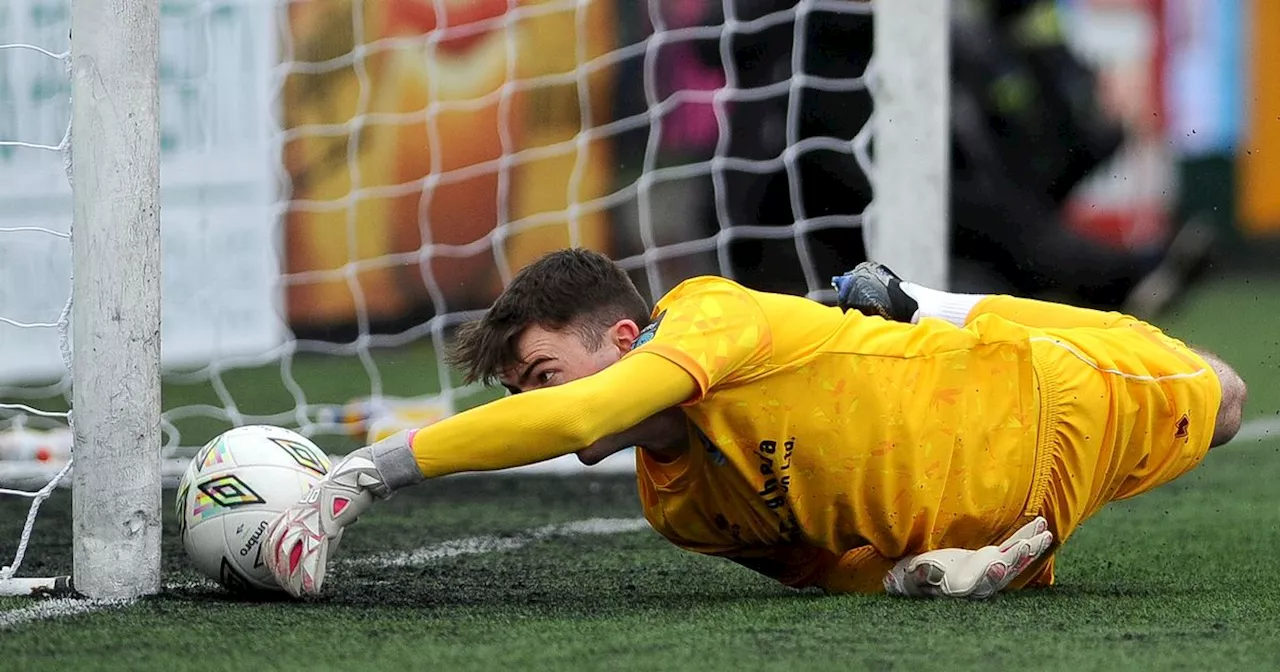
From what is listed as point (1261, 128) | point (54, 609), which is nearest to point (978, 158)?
point (1261, 128)

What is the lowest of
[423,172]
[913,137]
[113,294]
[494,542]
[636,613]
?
[494,542]

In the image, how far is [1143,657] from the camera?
7.14 ft

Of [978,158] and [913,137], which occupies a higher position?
[913,137]

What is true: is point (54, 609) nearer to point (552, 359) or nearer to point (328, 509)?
point (328, 509)

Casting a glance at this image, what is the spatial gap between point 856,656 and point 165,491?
2883 mm

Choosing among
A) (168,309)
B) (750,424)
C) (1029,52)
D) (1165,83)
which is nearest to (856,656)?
(750,424)

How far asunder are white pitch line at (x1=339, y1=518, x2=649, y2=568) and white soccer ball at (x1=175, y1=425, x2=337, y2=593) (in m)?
0.49

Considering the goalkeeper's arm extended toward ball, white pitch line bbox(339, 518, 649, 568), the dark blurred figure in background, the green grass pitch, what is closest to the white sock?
the green grass pitch

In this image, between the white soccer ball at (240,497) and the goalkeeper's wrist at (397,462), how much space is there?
28 centimetres

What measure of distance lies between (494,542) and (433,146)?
407cm

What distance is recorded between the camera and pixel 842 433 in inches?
106

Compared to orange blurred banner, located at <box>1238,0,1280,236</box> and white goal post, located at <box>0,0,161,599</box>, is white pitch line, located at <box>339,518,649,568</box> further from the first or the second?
orange blurred banner, located at <box>1238,0,1280,236</box>

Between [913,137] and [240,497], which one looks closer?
[240,497]

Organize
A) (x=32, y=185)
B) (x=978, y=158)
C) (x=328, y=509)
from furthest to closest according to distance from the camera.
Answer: (x=978, y=158) → (x=32, y=185) → (x=328, y=509)
